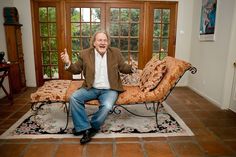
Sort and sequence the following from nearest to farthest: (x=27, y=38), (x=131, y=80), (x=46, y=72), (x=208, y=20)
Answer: (x=131, y=80) < (x=208, y=20) < (x=27, y=38) < (x=46, y=72)

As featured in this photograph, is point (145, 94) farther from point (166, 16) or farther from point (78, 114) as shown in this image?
point (166, 16)

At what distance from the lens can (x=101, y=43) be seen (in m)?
2.46

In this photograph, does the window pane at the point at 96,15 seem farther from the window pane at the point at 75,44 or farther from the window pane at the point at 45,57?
the window pane at the point at 45,57

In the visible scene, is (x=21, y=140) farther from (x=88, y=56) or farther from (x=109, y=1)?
(x=109, y=1)

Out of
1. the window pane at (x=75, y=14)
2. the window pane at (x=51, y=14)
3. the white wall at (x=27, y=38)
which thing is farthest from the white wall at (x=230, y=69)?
the white wall at (x=27, y=38)

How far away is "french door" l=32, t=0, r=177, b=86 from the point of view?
4582 millimetres

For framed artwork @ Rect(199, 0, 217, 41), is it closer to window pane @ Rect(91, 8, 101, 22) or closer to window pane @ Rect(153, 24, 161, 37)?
window pane @ Rect(153, 24, 161, 37)

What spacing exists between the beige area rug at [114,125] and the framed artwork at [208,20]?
168 cm

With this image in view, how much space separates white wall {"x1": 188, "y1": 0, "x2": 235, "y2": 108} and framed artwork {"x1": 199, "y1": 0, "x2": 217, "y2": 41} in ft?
0.38

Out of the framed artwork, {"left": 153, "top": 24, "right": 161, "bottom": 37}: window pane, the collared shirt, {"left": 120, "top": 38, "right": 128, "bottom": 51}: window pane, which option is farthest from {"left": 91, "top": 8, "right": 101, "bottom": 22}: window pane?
the collared shirt

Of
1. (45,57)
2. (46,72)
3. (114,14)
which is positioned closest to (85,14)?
(114,14)

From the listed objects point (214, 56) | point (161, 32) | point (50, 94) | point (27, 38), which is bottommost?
point (50, 94)

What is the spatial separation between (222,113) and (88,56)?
221cm

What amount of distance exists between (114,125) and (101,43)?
105cm
